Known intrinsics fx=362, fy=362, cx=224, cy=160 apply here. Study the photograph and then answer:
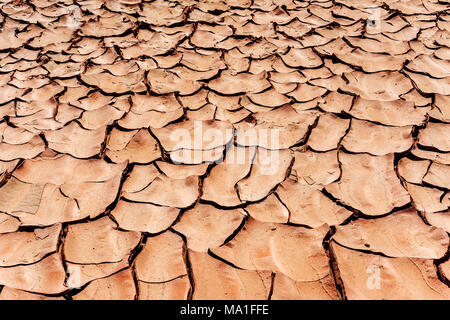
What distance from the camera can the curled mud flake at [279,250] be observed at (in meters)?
0.98

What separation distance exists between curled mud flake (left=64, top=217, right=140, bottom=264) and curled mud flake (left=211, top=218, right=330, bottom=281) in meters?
0.26

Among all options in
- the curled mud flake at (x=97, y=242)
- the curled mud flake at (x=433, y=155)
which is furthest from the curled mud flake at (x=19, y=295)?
the curled mud flake at (x=433, y=155)

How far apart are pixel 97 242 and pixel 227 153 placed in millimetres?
540

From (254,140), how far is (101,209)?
1.97 ft

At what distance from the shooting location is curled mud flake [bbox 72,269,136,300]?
0.93 m

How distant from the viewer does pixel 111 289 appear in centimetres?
94

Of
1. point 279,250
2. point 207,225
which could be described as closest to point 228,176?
point 207,225

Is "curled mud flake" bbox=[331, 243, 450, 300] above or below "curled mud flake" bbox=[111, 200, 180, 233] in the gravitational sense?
above

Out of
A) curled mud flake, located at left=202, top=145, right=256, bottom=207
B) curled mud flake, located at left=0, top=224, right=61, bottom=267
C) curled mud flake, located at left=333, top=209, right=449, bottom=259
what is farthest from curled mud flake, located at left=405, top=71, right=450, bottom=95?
curled mud flake, located at left=0, top=224, right=61, bottom=267

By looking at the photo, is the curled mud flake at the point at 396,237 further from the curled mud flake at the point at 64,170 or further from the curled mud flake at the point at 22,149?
the curled mud flake at the point at 22,149

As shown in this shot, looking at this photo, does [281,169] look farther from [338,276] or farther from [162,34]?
[162,34]

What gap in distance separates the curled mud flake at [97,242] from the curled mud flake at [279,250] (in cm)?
26

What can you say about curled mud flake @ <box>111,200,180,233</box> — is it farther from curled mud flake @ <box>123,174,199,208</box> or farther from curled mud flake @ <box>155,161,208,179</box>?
curled mud flake @ <box>155,161,208,179</box>

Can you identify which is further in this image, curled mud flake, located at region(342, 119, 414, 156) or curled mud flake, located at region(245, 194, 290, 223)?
curled mud flake, located at region(342, 119, 414, 156)
